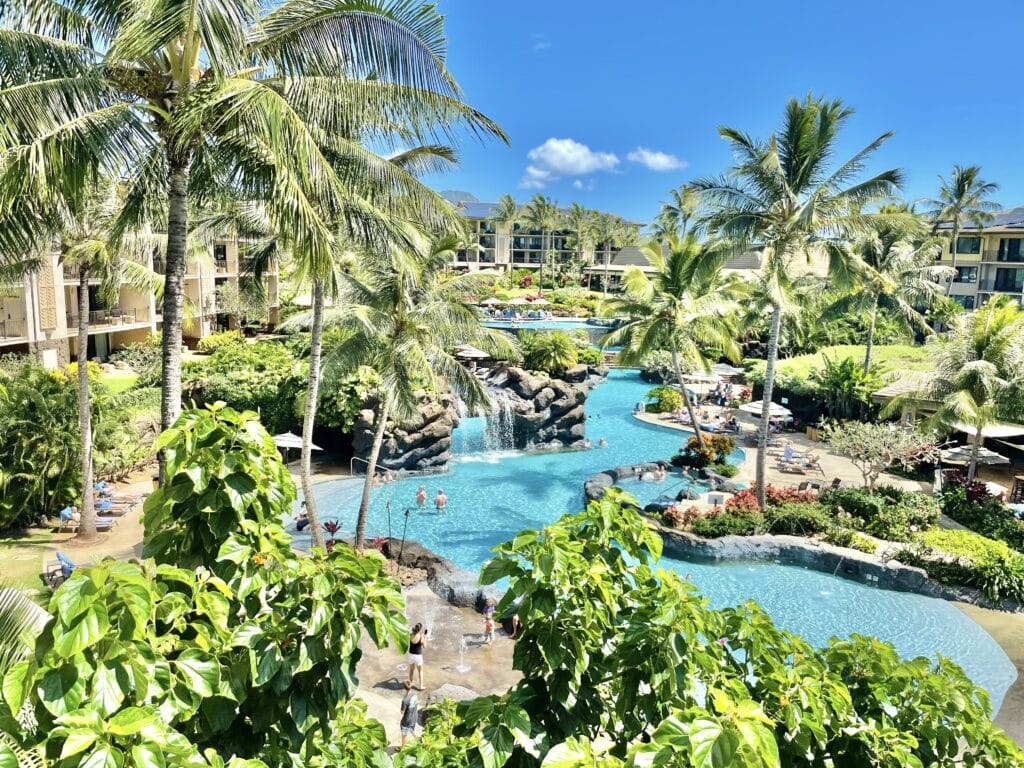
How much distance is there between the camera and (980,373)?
18672 millimetres

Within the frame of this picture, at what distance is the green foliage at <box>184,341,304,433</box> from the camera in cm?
2453

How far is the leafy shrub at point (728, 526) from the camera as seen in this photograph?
17.9m

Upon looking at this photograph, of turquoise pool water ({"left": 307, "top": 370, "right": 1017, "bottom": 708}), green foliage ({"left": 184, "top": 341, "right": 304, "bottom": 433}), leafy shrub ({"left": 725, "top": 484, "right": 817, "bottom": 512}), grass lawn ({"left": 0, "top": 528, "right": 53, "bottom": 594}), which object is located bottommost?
turquoise pool water ({"left": 307, "top": 370, "right": 1017, "bottom": 708})

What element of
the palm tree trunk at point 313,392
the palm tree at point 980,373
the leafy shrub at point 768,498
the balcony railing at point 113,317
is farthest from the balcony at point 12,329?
the palm tree at point 980,373

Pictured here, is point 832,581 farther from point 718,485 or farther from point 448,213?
point 448,213

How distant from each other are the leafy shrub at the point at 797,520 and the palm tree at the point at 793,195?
887 mm

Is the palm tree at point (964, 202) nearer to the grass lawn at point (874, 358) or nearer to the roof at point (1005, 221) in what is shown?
the roof at point (1005, 221)

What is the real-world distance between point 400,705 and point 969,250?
57.4 meters

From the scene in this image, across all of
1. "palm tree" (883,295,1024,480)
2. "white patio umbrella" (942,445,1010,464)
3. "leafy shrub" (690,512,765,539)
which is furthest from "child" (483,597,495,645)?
"white patio umbrella" (942,445,1010,464)

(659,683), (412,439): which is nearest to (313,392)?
(412,439)

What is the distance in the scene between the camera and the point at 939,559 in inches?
626

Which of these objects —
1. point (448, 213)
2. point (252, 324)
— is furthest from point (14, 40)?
point (252, 324)

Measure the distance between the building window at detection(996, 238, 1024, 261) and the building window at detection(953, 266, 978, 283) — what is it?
1.78 meters

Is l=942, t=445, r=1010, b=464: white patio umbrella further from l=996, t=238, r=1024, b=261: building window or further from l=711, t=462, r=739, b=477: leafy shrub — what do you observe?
l=996, t=238, r=1024, b=261: building window
